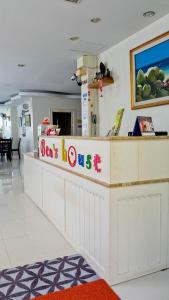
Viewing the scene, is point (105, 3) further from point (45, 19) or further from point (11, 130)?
point (11, 130)

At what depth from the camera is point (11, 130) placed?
13383 millimetres

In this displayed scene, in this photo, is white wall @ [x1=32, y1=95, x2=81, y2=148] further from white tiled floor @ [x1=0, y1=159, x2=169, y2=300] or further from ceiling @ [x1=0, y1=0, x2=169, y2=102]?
white tiled floor @ [x1=0, y1=159, x2=169, y2=300]

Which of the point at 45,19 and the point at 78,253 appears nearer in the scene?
the point at 78,253

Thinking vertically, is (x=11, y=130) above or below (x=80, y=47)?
below

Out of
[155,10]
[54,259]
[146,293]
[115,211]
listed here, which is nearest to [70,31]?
[155,10]

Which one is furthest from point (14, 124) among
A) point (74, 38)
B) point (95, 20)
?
point (95, 20)

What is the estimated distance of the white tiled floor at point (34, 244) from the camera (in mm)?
1997

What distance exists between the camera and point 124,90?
4051 mm

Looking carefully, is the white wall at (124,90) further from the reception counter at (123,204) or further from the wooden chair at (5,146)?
the wooden chair at (5,146)

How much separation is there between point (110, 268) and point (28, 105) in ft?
31.3

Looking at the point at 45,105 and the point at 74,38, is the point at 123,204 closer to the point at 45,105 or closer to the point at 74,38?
the point at 74,38

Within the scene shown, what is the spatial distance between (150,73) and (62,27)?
4.59 ft

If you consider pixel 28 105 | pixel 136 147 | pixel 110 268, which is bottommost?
pixel 110 268

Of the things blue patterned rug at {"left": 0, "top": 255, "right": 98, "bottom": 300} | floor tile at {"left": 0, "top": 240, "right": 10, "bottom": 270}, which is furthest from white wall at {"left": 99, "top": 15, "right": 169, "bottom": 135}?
floor tile at {"left": 0, "top": 240, "right": 10, "bottom": 270}
